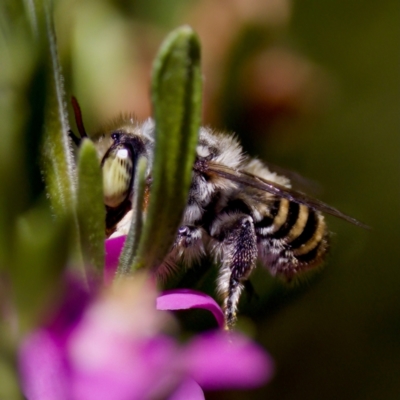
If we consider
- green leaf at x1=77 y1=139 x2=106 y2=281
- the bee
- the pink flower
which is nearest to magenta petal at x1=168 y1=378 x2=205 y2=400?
the pink flower

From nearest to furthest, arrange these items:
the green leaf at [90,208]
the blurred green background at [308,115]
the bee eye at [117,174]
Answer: the green leaf at [90,208] → the bee eye at [117,174] → the blurred green background at [308,115]

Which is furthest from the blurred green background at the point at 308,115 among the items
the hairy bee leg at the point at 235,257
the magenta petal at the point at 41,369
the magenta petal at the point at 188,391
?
the magenta petal at the point at 41,369

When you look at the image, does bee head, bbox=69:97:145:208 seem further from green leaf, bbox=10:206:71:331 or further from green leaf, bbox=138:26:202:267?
green leaf, bbox=10:206:71:331

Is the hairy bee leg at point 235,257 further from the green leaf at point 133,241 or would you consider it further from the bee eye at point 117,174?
the green leaf at point 133,241

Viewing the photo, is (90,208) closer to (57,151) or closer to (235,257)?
(57,151)

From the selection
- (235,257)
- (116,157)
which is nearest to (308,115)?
(235,257)
